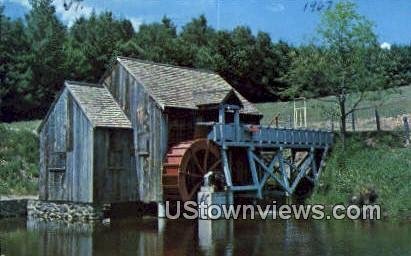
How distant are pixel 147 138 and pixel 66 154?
11.4ft

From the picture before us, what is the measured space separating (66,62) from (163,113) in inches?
939

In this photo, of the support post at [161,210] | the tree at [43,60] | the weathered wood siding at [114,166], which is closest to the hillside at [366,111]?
the support post at [161,210]

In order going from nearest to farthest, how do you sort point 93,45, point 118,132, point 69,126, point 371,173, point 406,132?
point 69,126 < point 118,132 < point 371,173 < point 406,132 < point 93,45

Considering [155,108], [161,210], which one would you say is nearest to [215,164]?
[161,210]

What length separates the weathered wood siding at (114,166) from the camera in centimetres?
2572

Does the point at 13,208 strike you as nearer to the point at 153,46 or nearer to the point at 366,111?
the point at 366,111

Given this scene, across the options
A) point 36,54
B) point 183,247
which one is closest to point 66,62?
point 36,54

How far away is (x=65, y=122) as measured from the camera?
88.4ft

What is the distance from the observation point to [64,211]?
26.6m

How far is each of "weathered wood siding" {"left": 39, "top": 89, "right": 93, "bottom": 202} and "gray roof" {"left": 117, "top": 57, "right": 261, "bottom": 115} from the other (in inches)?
127

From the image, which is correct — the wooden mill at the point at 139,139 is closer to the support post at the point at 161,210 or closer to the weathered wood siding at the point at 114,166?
the weathered wood siding at the point at 114,166

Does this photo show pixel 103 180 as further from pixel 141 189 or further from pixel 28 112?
pixel 28 112

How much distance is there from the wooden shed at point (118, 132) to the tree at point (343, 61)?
285 inches

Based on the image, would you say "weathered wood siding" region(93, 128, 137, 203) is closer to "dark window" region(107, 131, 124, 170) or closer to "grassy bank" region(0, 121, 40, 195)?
"dark window" region(107, 131, 124, 170)
